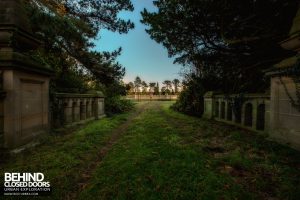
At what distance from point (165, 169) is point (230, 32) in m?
9.49

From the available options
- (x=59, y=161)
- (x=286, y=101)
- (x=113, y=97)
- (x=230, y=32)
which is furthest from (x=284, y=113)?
(x=113, y=97)

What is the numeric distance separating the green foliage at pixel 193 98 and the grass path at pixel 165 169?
10630 millimetres

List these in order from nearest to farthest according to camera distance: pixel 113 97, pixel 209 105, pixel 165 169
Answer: pixel 165 169
pixel 209 105
pixel 113 97

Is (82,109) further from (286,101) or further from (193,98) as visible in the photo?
(286,101)

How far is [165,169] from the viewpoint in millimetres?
4762

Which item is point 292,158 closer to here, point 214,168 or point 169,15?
point 214,168

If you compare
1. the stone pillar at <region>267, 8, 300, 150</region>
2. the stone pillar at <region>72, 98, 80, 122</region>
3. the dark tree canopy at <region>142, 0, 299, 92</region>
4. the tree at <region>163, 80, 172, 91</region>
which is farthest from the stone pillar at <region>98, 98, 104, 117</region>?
the tree at <region>163, 80, 172, 91</region>

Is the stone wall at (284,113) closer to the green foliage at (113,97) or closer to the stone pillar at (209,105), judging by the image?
the stone pillar at (209,105)

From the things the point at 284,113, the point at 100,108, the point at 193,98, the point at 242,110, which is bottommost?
the point at 100,108

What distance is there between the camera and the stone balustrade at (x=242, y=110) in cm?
940

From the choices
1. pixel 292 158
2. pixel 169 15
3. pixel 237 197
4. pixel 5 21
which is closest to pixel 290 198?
pixel 237 197

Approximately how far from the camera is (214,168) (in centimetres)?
489

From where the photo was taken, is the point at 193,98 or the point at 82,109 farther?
the point at 193,98

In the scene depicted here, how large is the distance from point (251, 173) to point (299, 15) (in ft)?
19.0
